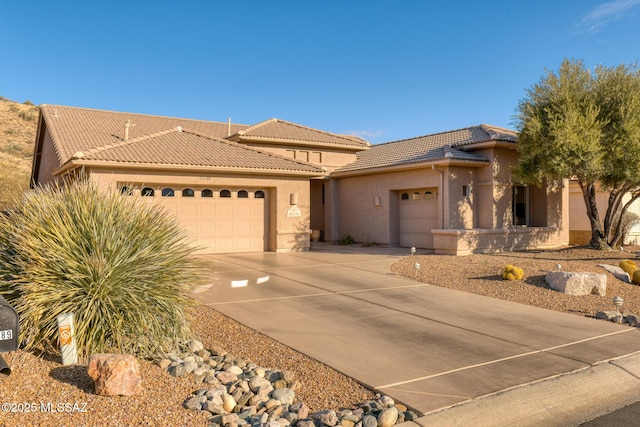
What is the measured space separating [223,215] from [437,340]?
11842mm

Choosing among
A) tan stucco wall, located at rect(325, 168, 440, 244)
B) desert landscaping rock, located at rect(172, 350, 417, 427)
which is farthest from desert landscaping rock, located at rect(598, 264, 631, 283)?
desert landscaping rock, located at rect(172, 350, 417, 427)

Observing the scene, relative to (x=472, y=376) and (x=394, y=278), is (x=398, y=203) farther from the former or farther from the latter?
(x=472, y=376)

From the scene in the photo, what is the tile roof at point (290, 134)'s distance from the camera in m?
22.7

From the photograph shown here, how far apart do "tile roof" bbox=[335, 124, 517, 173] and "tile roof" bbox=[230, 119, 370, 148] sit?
1.12m

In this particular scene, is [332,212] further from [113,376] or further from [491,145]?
[113,376]

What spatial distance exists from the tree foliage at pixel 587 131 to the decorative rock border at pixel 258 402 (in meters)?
13.2

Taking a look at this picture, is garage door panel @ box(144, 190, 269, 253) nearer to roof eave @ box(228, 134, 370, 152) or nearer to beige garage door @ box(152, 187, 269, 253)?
beige garage door @ box(152, 187, 269, 253)

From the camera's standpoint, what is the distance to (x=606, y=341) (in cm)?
722

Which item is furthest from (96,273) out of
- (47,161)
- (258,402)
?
(47,161)

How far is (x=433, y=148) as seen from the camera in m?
20.7

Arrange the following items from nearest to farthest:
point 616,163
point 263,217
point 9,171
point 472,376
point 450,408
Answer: point 450,408 < point 472,376 < point 616,163 < point 263,217 < point 9,171

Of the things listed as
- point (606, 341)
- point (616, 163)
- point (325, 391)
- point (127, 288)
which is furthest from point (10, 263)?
point (616, 163)

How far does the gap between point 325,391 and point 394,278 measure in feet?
24.7

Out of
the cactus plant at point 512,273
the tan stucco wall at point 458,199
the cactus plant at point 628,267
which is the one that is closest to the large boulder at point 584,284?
the cactus plant at point 512,273
